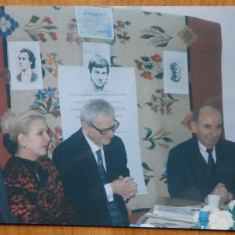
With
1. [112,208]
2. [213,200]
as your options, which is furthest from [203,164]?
[112,208]

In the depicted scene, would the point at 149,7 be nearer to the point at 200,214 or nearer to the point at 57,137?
the point at 57,137

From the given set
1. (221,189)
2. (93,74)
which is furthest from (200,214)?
(93,74)

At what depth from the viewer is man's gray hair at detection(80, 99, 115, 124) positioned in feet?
8.15

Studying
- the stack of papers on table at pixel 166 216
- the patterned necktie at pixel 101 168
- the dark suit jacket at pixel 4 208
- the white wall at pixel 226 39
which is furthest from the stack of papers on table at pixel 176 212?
the dark suit jacket at pixel 4 208

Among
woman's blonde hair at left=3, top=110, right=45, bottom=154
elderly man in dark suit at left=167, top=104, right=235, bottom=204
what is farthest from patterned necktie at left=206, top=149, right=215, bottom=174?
woman's blonde hair at left=3, top=110, right=45, bottom=154

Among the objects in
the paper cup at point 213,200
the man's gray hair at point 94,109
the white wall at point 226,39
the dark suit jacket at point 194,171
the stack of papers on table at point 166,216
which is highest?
the white wall at point 226,39

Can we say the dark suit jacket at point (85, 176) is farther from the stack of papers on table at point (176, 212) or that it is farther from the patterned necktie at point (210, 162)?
the patterned necktie at point (210, 162)

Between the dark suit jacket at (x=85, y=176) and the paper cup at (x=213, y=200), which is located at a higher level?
the dark suit jacket at (x=85, y=176)

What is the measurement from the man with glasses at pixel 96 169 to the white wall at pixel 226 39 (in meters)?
0.48

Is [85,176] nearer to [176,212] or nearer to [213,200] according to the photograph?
[176,212]

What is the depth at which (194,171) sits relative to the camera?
2494 mm

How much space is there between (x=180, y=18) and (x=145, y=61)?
237mm

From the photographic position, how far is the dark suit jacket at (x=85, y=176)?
2.48 m

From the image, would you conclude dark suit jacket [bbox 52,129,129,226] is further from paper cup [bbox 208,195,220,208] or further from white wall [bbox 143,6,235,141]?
white wall [bbox 143,6,235,141]
